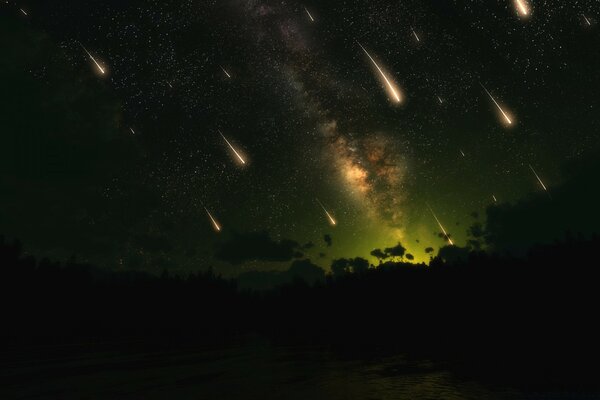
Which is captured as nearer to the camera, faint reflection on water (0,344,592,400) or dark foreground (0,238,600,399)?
faint reflection on water (0,344,592,400)

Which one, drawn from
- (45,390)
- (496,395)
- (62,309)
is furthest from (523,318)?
(62,309)

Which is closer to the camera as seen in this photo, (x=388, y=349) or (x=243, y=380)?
(x=243, y=380)

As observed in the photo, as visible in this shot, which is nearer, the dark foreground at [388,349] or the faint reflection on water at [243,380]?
the faint reflection on water at [243,380]

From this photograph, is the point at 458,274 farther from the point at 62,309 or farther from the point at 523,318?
the point at 62,309

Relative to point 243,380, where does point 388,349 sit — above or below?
above
